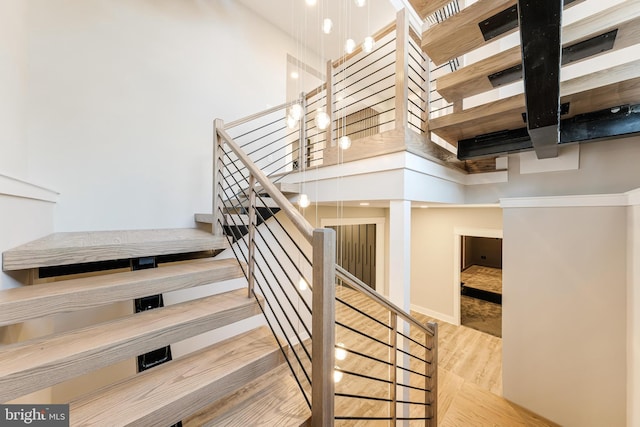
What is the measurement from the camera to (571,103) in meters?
1.60

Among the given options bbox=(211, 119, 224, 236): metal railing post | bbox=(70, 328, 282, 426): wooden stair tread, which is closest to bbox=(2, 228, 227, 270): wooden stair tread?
bbox=(211, 119, 224, 236): metal railing post

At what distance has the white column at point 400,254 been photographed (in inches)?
72.5

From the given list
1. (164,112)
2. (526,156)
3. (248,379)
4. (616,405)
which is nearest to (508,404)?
(616,405)

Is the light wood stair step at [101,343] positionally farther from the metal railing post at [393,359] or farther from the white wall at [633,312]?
the white wall at [633,312]

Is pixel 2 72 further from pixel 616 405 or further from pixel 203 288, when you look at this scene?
pixel 616 405

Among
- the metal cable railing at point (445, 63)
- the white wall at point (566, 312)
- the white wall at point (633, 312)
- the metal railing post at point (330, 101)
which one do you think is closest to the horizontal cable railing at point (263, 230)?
the metal railing post at point (330, 101)

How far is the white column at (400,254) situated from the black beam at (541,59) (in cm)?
88

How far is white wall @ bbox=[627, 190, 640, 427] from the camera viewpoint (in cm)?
160

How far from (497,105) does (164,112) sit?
117 inches

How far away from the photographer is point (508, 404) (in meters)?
2.35

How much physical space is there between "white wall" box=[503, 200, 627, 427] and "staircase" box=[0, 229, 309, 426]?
241cm

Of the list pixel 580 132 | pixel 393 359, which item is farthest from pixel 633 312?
pixel 393 359

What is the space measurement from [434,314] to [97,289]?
463 cm

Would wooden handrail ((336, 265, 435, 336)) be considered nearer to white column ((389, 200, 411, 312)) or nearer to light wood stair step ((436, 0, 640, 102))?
white column ((389, 200, 411, 312))
